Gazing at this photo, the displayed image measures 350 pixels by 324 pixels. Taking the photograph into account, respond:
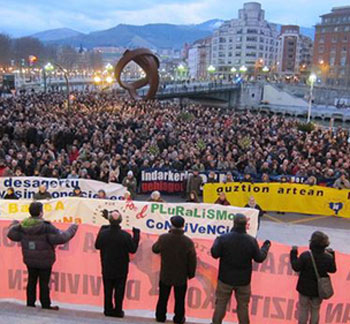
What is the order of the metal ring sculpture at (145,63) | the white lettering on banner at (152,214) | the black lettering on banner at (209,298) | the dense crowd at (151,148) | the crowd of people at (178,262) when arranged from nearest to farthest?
the crowd of people at (178,262), the black lettering on banner at (209,298), the white lettering on banner at (152,214), the dense crowd at (151,148), the metal ring sculpture at (145,63)

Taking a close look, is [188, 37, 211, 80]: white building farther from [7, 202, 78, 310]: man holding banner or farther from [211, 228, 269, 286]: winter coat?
[211, 228, 269, 286]: winter coat

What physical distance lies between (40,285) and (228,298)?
2.56 metres

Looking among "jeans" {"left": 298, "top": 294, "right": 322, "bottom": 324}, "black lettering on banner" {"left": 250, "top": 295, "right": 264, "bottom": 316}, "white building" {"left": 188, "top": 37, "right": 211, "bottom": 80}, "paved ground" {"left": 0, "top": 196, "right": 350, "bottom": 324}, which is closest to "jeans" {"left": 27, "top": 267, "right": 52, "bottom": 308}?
"paved ground" {"left": 0, "top": 196, "right": 350, "bottom": 324}

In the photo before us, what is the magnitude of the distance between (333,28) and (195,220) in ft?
345

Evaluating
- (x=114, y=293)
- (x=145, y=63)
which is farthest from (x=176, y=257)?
(x=145, y=63)

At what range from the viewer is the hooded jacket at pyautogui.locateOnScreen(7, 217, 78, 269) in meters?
5.45

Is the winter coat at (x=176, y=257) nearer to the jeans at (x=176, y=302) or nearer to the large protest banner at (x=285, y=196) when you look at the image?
the jeans at (x=176, y=302)

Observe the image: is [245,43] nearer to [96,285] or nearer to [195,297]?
[195,297]

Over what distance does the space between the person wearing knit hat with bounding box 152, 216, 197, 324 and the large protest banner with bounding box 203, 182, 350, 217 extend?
24.3ft

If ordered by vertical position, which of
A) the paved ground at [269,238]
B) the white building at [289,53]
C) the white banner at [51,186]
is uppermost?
the white building at [289,53]

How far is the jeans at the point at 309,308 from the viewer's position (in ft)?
17.3

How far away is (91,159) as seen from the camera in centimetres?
1491

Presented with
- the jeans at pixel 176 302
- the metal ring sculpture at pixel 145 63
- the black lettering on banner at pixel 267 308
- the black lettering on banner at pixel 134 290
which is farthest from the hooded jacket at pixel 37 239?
the metal ring sculpture at pixel 145 63

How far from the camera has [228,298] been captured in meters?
5.45
